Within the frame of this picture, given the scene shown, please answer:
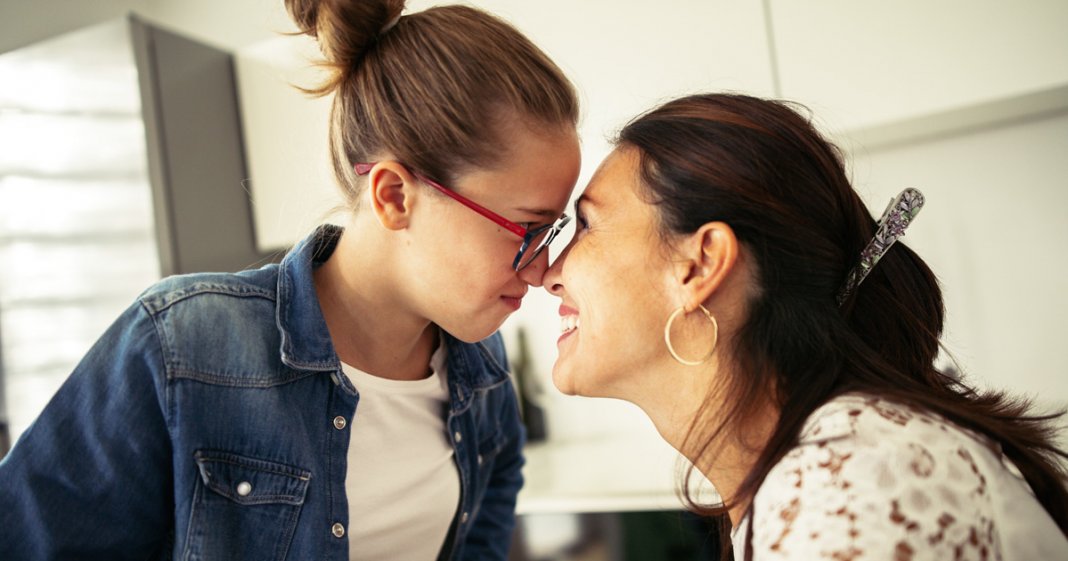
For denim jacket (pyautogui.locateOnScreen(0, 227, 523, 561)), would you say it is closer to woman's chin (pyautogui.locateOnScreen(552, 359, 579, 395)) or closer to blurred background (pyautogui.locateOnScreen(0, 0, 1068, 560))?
woman's chin (pyautogui.locateOnScreen(552, 359, 579, 395))

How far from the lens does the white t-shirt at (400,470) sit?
1276 millimetres

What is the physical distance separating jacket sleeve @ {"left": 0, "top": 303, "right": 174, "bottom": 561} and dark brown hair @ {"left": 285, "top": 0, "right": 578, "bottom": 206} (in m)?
0.42

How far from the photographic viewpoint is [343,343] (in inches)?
51.5

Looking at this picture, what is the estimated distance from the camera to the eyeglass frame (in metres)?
1.21

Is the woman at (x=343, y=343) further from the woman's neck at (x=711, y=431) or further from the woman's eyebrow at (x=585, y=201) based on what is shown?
the woman's neck at (x=711, y=431)

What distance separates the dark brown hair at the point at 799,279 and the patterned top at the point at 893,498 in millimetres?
81

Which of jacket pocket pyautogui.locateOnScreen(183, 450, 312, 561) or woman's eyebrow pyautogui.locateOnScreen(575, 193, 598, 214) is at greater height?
woman's eyebrow pyautogui.locateOnScreen(575, 193, 598, 214)

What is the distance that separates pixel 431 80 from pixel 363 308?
37cm

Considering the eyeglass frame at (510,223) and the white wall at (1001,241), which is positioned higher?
the eyeglass frame at (510,223)

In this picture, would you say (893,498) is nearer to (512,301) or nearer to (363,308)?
(512,301)

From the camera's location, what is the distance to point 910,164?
238 centimetres

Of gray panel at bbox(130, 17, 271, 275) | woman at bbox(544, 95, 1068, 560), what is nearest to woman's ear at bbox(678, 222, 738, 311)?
woman at bbox(544, 95, 1068, 560)

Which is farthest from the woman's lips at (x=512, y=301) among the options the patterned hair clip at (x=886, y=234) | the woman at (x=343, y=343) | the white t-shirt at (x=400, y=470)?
the patterned hair clip at (x=886, y=234)

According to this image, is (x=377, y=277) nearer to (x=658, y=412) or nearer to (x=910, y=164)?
(x=658, y=412)
